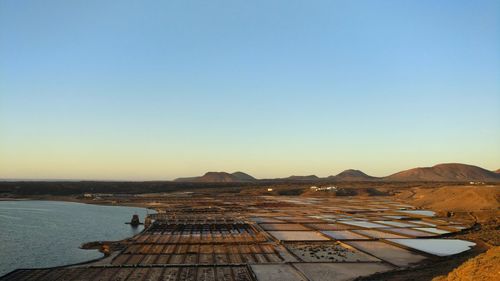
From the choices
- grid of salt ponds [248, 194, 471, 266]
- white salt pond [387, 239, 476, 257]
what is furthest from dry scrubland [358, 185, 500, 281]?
grid of salt ponds [248, 194, 471, 266]

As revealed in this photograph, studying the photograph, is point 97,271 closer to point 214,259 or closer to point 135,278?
point 135,278

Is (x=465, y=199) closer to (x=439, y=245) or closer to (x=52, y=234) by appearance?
(x=439, y=245)

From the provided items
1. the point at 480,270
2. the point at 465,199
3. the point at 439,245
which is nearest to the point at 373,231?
the point at 439,245

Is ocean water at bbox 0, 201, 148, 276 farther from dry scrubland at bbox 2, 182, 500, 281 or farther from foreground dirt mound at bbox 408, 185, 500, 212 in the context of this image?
foreground dirt mound at bbox 408, 185, 500, 212

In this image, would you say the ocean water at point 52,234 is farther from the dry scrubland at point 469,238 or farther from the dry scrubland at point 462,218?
the dry scrubland at point 469,238

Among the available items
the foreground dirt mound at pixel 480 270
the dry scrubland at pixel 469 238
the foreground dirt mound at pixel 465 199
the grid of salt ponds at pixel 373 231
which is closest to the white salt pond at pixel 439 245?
the grid of salt ponds at pixel 373 231

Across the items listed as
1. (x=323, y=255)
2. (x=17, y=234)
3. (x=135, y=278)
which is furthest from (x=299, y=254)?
(x=17, y=234)
